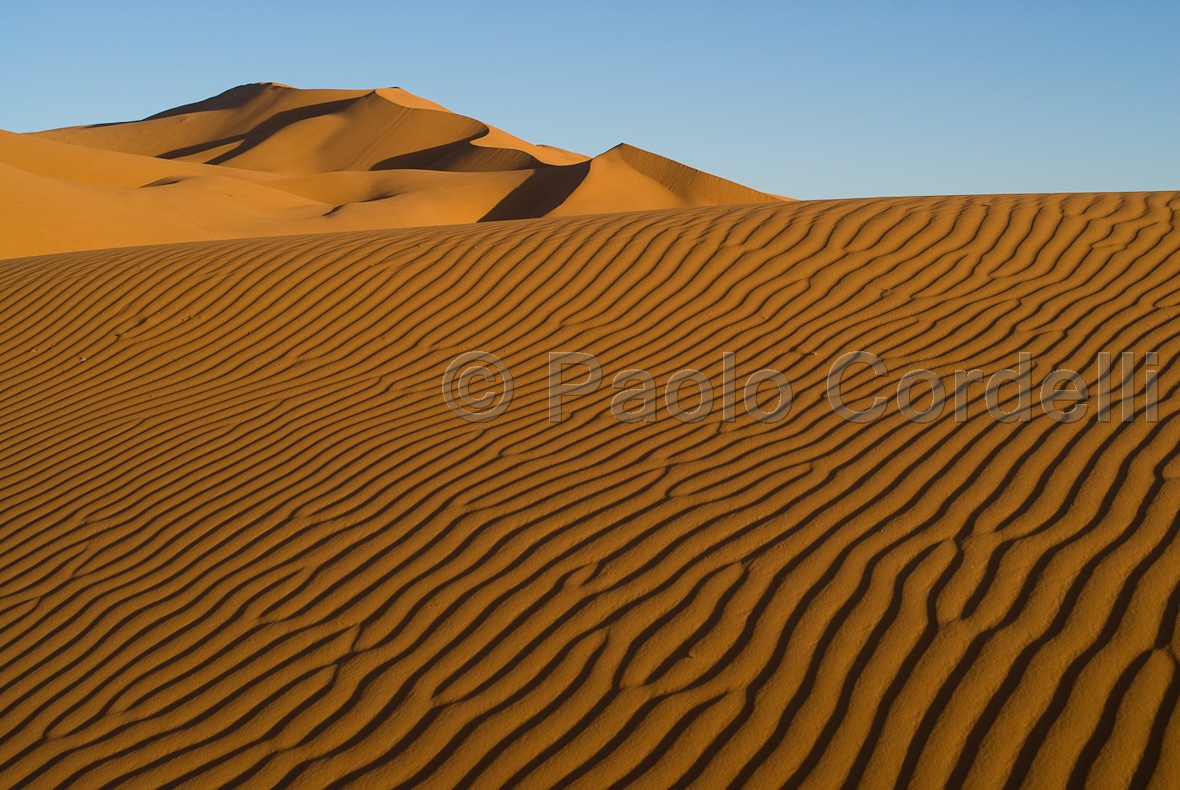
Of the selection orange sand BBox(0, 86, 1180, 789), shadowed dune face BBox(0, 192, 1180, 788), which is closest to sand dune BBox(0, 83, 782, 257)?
orange sand BBox(0, 86, 1180, 789)

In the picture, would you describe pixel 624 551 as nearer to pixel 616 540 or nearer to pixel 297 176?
pixel 616 540

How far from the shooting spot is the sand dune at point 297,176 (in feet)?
52.9

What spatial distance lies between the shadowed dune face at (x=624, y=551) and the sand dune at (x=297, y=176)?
10132mm

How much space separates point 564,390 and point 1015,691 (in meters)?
3.22

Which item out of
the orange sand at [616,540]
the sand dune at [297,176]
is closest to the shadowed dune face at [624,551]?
the orange sand at [616,540]

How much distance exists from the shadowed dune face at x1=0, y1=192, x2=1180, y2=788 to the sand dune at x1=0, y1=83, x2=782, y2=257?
10.1m

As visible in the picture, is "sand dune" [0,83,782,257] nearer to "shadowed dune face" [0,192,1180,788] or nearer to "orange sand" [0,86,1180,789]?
"orange sand" [0,86,1180,789]

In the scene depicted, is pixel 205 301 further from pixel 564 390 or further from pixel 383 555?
pixel 383 555

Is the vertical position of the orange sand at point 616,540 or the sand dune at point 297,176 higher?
the sand dune at point 297,176

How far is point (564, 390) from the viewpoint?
18.1 ft

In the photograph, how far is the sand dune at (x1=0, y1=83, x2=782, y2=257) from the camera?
16.1 metres

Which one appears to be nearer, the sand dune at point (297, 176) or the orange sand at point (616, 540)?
the orange sand at point (616, 540)

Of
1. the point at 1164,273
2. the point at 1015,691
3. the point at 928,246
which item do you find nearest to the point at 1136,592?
the point at 1015,691

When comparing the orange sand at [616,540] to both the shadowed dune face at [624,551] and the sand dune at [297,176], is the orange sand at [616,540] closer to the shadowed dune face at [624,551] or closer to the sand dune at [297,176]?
the shadowed dune face at [624,551]
